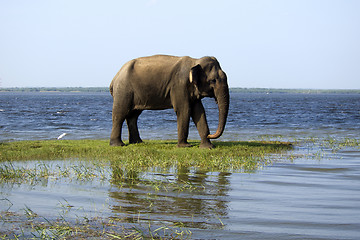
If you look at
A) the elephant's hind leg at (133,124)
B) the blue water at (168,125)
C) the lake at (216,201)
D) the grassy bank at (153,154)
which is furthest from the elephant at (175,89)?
the blue water at (168,125)

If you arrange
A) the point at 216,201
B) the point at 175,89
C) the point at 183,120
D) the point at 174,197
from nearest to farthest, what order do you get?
1. the point at 216,201
2. the point at 174,197
3. the point at 183,120
4. the point at 175,89

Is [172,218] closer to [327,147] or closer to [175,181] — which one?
[175,181]

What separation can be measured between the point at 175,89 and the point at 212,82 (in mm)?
1224

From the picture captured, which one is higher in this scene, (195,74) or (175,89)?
(195,74)

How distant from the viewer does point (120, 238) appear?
6.42m

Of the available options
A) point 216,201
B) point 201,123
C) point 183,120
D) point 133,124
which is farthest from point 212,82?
point 216,201

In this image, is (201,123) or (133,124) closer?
(201,123)

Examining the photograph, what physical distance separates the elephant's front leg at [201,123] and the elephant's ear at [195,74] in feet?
2.60

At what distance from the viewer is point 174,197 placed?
9.14m

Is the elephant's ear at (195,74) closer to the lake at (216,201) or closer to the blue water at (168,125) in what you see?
the lake at (216,201)

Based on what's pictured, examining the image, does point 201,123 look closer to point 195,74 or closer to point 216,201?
point 195,74

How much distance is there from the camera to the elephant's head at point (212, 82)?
51.6 ft

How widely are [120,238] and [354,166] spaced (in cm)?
911

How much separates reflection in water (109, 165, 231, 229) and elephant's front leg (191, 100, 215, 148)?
4.06 meters
